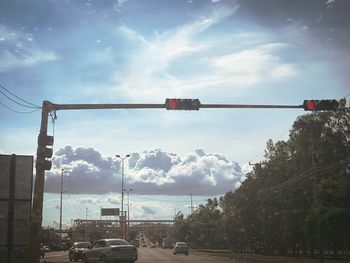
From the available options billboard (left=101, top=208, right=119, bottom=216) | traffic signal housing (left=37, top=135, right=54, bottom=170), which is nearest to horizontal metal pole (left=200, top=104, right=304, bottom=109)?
traffic signal housing (left=37, top=135, right=54, bottom=170)

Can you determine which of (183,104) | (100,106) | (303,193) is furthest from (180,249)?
(183,104)

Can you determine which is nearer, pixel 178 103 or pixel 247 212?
pixel 178 103

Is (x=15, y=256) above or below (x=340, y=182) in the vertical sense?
below

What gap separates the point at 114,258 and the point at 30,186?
1103 centimetres

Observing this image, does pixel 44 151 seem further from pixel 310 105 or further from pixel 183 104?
pixel 310 105

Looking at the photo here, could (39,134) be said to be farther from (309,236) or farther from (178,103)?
(309,236)

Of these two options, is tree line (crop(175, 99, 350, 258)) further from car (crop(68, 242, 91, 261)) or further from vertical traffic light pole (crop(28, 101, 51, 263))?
vertical traffic light pole (crop(28, 101, 51, 263))

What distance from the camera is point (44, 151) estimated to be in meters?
18.9

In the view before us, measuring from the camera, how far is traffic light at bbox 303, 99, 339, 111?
20391 mm

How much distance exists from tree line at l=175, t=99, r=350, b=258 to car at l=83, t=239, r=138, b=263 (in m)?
16.5

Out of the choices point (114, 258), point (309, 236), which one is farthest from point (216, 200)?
point (114, 258)

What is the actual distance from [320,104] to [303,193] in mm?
36291

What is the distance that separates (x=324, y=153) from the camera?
54719 mm

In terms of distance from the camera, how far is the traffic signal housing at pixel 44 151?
1862cm
